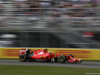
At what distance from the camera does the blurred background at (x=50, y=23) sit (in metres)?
11.5

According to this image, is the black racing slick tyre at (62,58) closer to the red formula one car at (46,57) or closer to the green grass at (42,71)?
the red formula one car at (46,57)

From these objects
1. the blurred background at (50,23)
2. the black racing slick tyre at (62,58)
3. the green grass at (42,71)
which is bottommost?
the green grass at (42,71)

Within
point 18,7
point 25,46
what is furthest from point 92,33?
point 18,7

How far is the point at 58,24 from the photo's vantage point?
1188 centimetres

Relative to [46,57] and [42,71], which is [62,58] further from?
[42,71]

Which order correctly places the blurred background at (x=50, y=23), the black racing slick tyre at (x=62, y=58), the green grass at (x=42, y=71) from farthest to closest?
the blurred background at (x=50, y=23), the black racing slick tyre at (x=62, y=58), the green grass at (x=42, y=71)

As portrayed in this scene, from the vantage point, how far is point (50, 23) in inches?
468

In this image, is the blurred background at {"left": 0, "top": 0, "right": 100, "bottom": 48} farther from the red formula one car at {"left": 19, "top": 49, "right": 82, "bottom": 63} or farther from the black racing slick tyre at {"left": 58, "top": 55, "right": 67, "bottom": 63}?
the black racing slick tyre at {"left": 58, "top": 55, "right": 67, "bottom": 63}

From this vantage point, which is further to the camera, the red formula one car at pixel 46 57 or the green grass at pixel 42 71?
the red formula one car at pixel 46 57

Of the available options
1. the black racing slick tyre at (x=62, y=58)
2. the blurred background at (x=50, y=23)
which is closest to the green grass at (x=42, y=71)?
the black racing slick tyre at (x=62, y=58)

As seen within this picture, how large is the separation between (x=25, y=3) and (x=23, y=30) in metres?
1.83

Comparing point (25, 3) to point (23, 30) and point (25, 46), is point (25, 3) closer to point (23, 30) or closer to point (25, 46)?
point (23, 30)

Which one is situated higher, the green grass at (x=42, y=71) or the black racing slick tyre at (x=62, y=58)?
the black racing slick tyre at (x=62, y=58)

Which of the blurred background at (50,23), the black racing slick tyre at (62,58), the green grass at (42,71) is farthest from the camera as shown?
the blurred background at (50,23)
